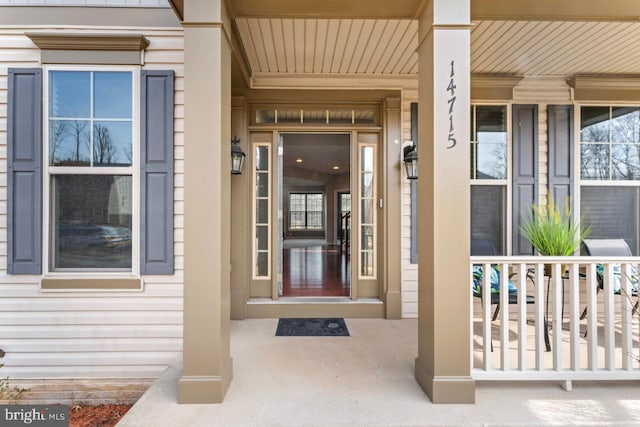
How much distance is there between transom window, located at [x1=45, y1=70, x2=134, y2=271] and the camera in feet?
9.63

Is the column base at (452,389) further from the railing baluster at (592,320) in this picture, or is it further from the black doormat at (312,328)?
the black doormat at (312,328)

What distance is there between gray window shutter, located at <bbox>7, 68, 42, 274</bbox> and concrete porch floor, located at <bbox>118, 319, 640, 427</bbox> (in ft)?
5.79

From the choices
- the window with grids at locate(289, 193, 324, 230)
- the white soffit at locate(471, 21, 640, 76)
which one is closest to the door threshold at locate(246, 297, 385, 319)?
the white soffit at locate(471, 21, 640, 76)

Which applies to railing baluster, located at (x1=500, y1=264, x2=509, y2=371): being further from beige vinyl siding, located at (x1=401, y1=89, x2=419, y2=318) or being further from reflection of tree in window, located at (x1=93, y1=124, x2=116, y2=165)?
reflection of tree in window, located at (x1=93, y1=124, x2=116, y2=165)

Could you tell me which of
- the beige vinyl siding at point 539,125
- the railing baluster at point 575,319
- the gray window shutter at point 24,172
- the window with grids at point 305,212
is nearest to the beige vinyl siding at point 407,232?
the beige vinyl siding at point 539,125

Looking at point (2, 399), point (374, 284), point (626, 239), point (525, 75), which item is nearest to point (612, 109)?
point (525, 75)

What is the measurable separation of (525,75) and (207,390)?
438cm

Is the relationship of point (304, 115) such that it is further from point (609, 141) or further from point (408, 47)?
point (609, 141)

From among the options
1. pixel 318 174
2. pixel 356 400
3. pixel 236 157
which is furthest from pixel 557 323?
pixel 318 174

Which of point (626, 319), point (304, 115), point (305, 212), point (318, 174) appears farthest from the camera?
point (305, 212)

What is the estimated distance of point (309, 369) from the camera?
2.39 m

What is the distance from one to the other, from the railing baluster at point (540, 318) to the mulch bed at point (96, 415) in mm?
3313

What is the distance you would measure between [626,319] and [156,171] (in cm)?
380

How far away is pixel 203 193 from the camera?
77.8 inches
